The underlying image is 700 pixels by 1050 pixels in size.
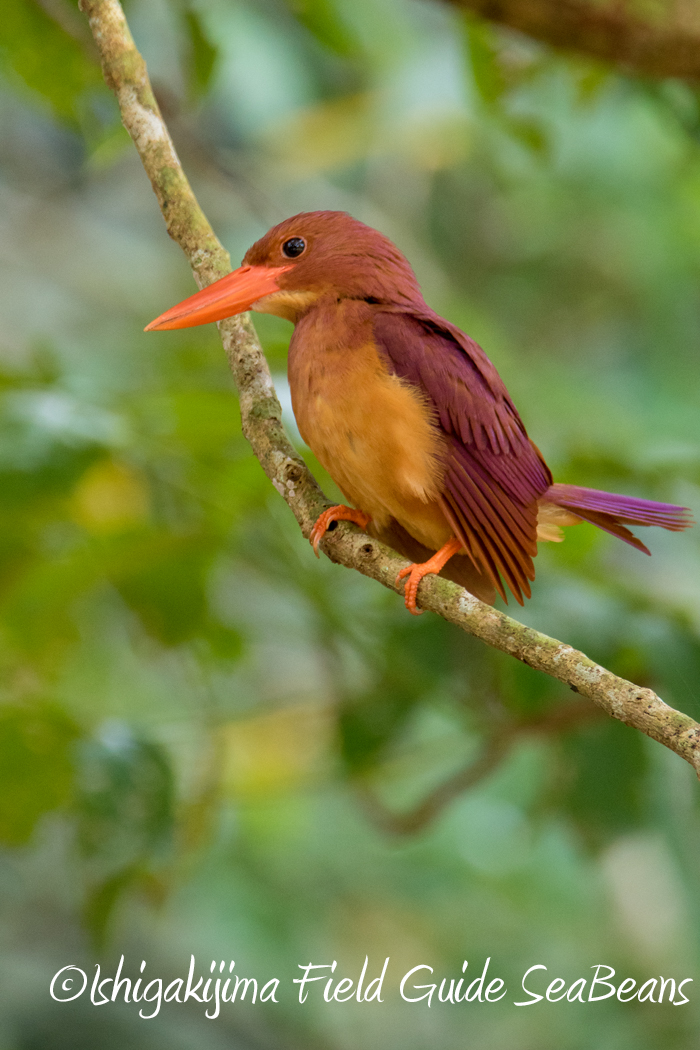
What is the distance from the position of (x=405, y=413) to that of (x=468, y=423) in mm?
88

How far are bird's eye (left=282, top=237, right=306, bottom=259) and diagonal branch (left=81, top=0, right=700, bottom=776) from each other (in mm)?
90

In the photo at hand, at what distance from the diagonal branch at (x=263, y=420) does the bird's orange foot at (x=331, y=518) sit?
11 millimetres

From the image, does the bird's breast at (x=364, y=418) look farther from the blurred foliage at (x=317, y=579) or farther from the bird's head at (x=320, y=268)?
the blurred foliage at (x=317, y=579)

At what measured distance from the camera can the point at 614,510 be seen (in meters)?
1.46

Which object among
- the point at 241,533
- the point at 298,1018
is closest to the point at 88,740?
the point at 241,533

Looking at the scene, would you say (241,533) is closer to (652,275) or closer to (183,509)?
(183,509)

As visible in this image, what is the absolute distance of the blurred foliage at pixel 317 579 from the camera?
202 cm

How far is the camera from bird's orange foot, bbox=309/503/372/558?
1.42 meters

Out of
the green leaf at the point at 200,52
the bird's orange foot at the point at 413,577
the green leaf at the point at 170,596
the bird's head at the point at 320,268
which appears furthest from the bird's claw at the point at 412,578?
the green leaf at the point at 200,52

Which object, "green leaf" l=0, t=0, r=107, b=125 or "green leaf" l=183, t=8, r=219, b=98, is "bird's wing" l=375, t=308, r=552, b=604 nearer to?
"green leaf" l=183, t=8, r=219, b=98

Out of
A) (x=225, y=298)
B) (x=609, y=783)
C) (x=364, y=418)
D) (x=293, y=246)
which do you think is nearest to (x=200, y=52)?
(x=293, y=246)

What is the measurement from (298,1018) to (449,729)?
1.32m

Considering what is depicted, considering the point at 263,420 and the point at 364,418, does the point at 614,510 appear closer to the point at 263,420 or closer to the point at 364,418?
the point at 364,418

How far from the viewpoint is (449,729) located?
4613mm
